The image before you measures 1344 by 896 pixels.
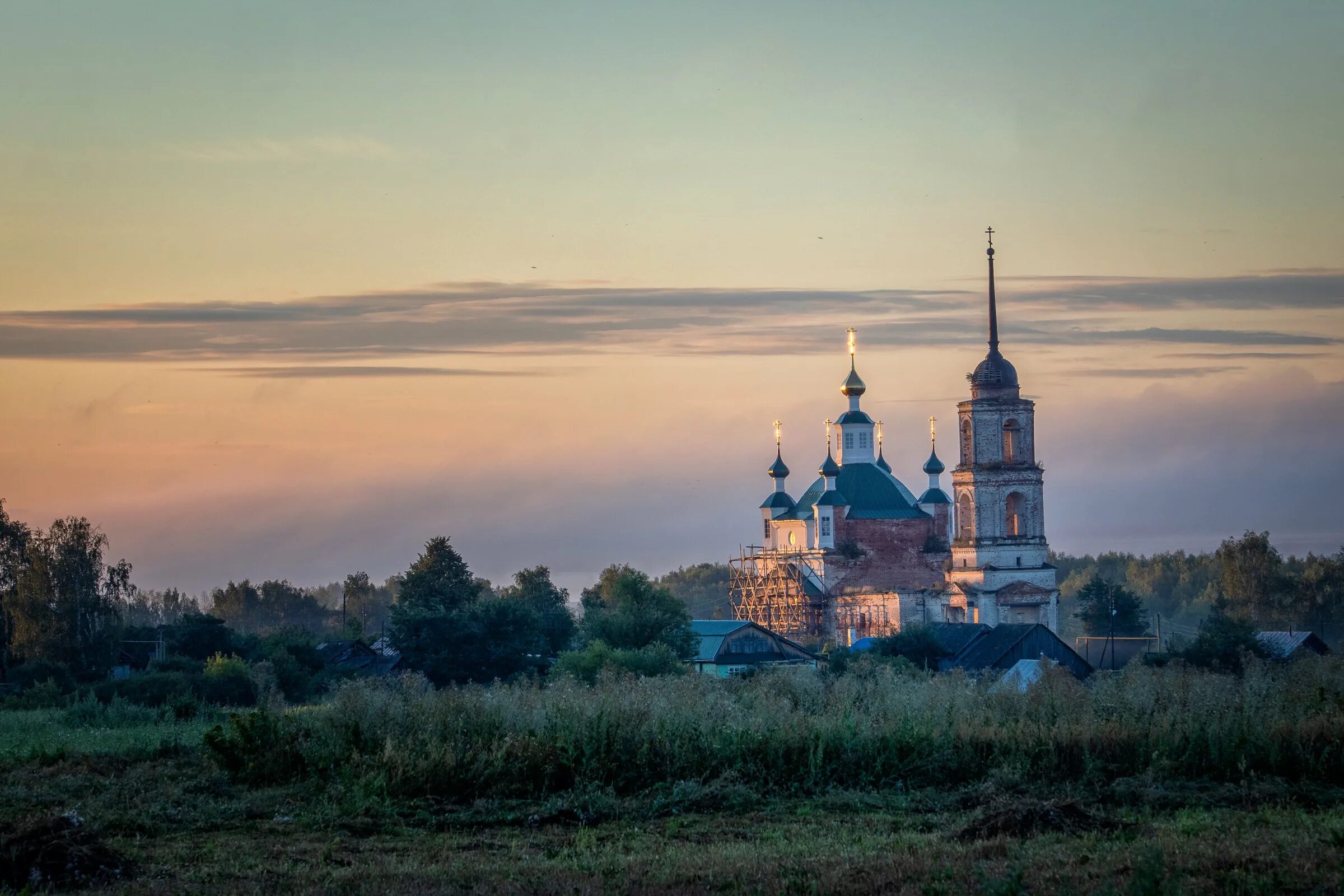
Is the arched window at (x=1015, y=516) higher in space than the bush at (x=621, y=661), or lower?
higher

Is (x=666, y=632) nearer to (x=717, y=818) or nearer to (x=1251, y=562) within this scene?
(x=717, y=818)

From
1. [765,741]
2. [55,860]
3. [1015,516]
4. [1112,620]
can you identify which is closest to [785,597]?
[1015,516]

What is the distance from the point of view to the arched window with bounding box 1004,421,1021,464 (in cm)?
6506

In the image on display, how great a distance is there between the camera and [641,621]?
45.8 metres

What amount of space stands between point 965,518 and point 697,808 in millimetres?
51127

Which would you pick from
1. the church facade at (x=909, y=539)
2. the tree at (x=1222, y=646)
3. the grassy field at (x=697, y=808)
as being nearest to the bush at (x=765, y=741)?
the grassy field at (x=697, y=808)

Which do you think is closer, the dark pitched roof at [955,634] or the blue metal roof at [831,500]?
the dark pitched roof at [955,634]

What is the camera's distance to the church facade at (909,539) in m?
64.8

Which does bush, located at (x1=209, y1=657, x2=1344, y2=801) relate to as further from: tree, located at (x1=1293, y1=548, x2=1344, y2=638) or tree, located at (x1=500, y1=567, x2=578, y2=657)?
tree, located at (x1=1293, y1=548, x2=1344, y2=638)

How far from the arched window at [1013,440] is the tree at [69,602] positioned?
35055mm

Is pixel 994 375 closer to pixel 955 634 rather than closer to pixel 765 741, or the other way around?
pixel 955 634

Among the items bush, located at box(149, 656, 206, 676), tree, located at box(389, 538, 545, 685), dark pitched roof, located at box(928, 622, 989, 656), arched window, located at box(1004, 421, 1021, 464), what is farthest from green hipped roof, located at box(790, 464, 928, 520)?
bush, located at box(149, 656, 206, 676)

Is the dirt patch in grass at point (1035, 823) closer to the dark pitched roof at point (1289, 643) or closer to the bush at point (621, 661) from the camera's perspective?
the bush at point (621, 661)

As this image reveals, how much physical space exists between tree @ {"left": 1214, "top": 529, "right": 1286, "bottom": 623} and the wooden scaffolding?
2299 centimetres
